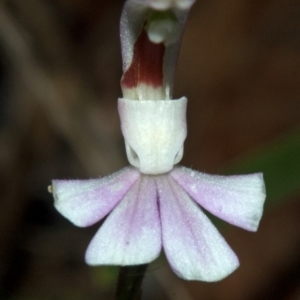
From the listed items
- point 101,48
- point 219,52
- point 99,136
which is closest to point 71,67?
point 101,48

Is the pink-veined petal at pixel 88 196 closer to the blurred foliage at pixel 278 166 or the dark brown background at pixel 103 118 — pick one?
the blurred foliage at pixel 278 166

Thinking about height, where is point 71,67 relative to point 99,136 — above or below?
above

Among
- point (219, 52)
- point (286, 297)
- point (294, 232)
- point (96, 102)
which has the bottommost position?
point (286, 297)

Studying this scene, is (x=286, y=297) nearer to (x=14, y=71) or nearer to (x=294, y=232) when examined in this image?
(x=294, y=232)

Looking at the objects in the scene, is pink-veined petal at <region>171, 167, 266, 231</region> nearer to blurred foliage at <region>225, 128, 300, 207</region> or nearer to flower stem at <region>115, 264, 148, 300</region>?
flower stem at <region>115, 264, 148, 300</region>

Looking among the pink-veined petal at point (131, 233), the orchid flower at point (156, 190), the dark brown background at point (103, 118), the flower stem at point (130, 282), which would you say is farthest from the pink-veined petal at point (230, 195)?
the dark brown background at point (103, 118)

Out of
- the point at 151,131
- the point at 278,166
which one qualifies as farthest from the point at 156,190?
the point at 278,166
